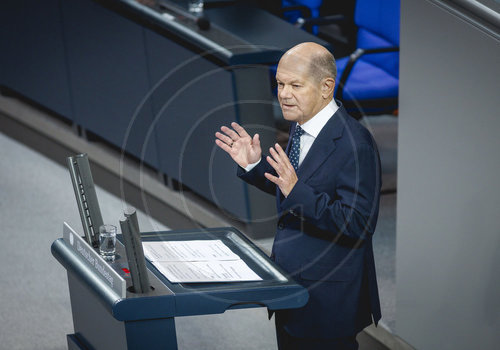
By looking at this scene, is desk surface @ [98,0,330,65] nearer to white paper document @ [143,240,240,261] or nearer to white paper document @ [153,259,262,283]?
white paper document @ [143,240,240,261]

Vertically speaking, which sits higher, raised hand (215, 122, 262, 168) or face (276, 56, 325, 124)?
face (276, 56, 325, 124)

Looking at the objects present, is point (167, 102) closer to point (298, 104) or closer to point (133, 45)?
point (133, 45)

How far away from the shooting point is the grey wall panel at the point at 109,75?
4.70 m

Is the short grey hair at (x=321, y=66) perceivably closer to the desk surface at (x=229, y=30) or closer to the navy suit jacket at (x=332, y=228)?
the navy suit jacket at (x=332, y=228)

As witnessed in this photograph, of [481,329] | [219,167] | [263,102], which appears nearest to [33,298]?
[219,167]

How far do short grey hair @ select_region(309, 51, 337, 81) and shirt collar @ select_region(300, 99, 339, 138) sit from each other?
107 millimetres

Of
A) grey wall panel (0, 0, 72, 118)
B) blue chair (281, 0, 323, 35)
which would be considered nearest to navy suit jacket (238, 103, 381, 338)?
grey wall panel (0, 0, 72, 118)

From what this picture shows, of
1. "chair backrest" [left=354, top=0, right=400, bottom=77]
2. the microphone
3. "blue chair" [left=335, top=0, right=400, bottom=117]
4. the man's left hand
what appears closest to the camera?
the man's left hand

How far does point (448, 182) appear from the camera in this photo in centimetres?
288

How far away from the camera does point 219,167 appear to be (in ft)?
14.0

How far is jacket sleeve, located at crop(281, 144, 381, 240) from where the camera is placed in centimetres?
202

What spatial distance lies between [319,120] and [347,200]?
0.23m

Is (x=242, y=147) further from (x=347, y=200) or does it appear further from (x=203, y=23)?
(x=203, y=23)

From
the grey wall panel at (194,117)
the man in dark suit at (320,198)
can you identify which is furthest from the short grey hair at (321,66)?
the grey wall panel at (194,117)
